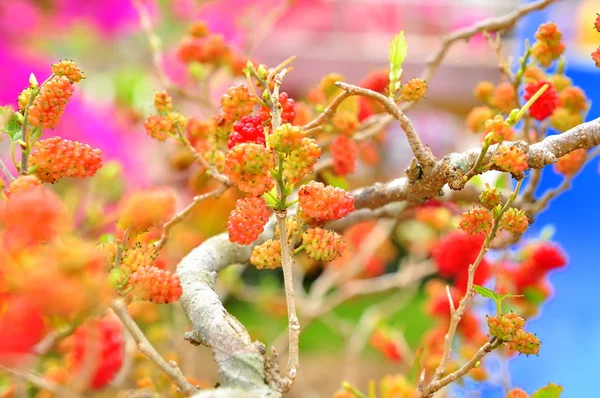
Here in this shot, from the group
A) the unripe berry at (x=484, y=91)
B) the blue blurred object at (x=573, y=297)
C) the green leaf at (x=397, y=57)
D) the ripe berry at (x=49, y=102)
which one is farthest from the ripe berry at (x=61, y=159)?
the blue blurred object at (x=573, y=297)

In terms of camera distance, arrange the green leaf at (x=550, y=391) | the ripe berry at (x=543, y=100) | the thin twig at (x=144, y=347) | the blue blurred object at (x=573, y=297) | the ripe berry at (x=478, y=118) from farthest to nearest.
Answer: the blue blurred object at (x=573, y=297)
the ripe berry at (x=478, y=118)
the ripe berry at (x=543, y=100)
the green leaf at (x=550, y=391)
the thin twig at (x=144, y=347)

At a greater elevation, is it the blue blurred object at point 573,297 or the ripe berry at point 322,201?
the blue blurred object at point 573,297

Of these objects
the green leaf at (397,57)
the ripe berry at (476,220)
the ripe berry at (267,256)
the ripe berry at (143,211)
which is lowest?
the ripe berry at (143,211)

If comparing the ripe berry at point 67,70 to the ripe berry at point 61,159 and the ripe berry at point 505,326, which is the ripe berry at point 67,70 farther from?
the ripe berry at point 505,326

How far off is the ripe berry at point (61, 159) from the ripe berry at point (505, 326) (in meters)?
0.30

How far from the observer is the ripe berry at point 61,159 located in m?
0.46

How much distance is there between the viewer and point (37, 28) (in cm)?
189

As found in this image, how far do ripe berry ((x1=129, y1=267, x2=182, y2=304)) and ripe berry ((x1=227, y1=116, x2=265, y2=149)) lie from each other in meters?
0.11

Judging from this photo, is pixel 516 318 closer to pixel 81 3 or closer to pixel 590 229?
pixel 590 229

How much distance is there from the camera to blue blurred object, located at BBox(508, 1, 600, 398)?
127 cm

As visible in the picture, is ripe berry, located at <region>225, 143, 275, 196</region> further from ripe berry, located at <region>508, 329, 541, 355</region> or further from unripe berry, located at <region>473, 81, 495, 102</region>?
unripe berry, located at <region>473, 81, 495, 102</region>

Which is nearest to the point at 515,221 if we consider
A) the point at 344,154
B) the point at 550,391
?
the point at 550,391

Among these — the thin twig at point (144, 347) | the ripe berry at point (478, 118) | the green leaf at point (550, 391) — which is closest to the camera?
the thin twig at point (144, 347)

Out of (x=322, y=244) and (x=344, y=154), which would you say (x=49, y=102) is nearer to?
(x=322, y=244)
